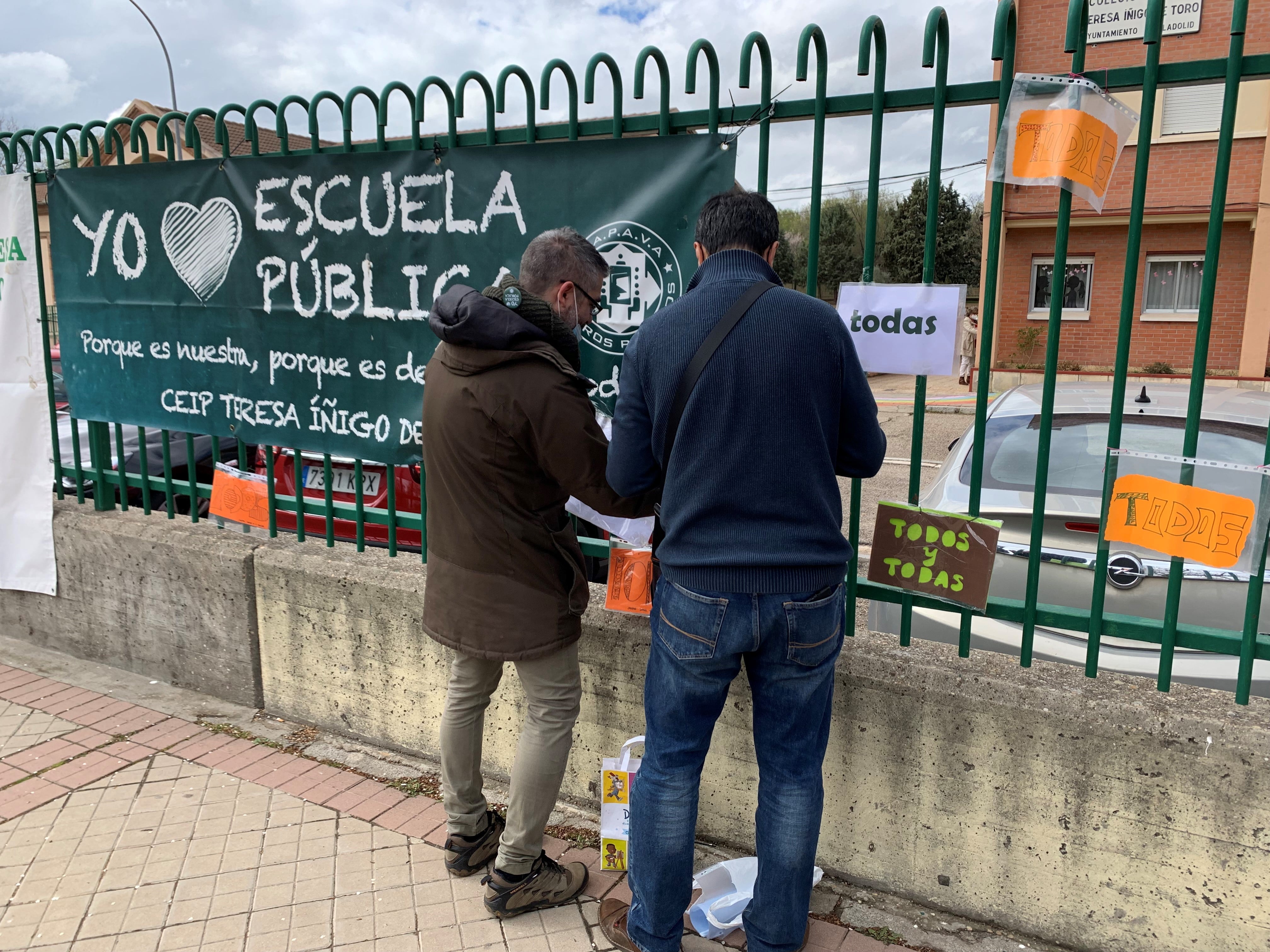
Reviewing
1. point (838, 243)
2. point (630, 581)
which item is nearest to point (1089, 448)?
point (630, 581)

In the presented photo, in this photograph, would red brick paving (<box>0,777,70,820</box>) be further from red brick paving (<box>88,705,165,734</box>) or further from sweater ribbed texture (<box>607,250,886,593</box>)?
sweater ribbed texture (<box>607,250,886,593</box>)

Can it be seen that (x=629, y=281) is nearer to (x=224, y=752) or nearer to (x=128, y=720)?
(x=224, y=752)

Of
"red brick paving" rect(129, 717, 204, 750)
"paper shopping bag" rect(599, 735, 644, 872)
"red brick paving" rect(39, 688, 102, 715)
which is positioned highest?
"paper shopping bag" rect(599, 735, 644, 872)

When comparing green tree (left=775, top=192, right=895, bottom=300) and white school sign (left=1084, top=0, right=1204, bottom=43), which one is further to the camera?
green tree (left=775, top=192, right=895, bottom=300)

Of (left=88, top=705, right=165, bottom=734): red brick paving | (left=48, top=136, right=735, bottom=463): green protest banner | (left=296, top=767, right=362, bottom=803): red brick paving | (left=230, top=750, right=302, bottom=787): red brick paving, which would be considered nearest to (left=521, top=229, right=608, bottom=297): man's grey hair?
(left=48, top=136, right=735, bottom=463): green protest banner

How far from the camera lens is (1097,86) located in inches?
90.6

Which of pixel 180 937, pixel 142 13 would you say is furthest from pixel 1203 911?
pixel 142 13

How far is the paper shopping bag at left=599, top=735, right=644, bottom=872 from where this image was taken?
9.29 feet

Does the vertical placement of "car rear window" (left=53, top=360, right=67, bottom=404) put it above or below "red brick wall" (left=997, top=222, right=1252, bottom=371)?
below

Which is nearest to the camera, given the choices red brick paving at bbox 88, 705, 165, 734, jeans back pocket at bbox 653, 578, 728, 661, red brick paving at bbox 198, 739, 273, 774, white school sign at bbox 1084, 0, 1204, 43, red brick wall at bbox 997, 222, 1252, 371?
jeans back pocket at bbox 653, 578, 728, 661

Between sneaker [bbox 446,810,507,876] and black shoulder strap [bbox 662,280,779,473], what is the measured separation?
1619mm

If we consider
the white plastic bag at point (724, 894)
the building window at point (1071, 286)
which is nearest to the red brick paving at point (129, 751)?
the white plastic bag at point (724, 894)

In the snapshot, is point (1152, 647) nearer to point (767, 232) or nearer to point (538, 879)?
point (767, 232)

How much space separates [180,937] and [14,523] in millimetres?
2981
